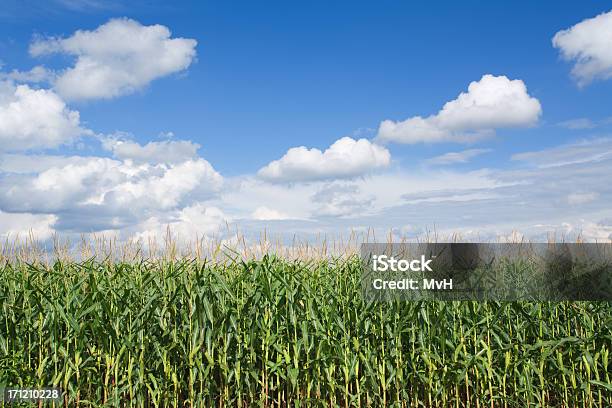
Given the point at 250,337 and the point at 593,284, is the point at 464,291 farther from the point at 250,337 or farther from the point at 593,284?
the point at 250,337

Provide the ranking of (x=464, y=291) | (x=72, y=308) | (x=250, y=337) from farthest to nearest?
(x=464, y=291) → (x=72, y=308) → (x=250, y=337)

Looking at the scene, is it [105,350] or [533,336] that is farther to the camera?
[533,336]

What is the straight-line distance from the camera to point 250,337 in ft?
20.6

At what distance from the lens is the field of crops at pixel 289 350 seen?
6.34 m

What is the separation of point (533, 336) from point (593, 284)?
77.5 inches

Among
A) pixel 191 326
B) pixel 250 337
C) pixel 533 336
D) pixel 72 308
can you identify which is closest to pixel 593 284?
pixel 533 336

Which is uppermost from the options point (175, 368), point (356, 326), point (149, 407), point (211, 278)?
point (211, 278)

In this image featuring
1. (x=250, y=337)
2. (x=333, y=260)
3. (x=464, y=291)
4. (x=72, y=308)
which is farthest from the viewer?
(x=333, y=260)

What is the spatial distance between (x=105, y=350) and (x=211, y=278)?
4.97ft

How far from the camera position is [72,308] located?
6.78 metres

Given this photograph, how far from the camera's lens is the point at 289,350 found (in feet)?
21.3

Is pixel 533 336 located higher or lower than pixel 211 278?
lower

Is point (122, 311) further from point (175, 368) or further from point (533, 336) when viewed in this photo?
point (533, 336)

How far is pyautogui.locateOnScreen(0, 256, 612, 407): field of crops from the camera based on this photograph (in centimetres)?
634
